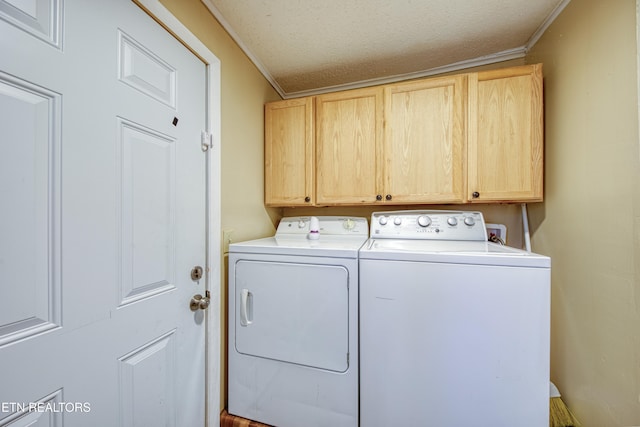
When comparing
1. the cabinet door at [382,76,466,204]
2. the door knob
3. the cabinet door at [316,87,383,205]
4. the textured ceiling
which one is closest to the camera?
the door knob

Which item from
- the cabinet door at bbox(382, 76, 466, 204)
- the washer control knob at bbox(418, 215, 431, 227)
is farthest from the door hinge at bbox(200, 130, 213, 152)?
the washer control knob at bbox(418, 215, 431, 227)

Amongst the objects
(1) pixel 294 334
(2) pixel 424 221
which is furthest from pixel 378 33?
(1) pixel 294 334

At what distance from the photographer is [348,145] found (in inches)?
67.4

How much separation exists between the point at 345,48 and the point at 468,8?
0.70 m

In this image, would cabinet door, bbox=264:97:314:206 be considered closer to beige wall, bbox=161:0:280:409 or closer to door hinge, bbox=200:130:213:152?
beige wall, bbox=161:0:280:409

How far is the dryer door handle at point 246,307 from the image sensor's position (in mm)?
1305

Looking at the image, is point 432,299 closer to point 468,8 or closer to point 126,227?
point 126,227

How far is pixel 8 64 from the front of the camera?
1.89 ft

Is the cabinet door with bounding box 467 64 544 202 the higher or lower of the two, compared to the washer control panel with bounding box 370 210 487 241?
higher

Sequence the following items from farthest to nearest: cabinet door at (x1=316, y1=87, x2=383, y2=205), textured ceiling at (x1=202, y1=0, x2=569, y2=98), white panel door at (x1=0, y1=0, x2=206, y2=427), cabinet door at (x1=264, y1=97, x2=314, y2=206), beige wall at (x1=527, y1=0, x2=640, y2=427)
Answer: cabinet door at (x1=264, y1=97, x2=314, y2=206) → cabinet door at (x1=316, y1=87, x2=383, y2=205) → textured ceiling at (x1=202, y1=0, x2=569, y2=98) → beige wall at (x1=527, y1=0, x2=640, y2=427) → white panel door at (x1=0, y1=0, x2=206, y2=427)

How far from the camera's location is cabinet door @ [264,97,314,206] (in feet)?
5.82

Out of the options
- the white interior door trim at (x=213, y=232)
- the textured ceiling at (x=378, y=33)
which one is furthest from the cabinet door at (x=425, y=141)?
the white interior door trim at (x=213, y=232)

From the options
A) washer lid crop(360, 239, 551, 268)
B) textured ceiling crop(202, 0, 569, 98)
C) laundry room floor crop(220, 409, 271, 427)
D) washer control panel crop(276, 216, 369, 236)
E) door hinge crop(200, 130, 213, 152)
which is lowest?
laundry room floor crop(220, 409, 271, 427)

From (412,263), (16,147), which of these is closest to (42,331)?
(16,147)
